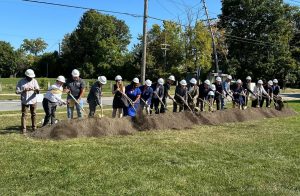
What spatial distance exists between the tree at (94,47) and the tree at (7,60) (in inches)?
688

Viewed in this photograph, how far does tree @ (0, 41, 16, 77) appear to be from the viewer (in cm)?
8925

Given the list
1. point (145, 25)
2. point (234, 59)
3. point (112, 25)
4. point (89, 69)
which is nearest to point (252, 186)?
point (145, 25)

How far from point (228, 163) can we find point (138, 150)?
1927mm

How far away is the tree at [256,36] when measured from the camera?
55.0 m

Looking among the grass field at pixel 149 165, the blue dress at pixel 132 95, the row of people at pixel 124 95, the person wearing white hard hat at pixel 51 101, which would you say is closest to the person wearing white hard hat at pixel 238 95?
the row of people at pixel 124 95

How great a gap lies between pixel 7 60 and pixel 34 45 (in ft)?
66.0

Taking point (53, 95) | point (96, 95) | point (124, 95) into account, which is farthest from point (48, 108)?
point (124, 95)

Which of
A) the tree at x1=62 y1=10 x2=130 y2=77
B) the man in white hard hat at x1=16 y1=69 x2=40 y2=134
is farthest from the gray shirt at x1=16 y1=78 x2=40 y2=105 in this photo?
the tree at x1=62 y1=10 x2=130 y2=77

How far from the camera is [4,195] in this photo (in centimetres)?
597

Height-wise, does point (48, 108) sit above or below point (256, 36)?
below

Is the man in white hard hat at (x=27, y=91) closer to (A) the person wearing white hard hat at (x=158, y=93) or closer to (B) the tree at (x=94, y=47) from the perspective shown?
(A) the person wearing white hard hat at (x=158, y=93)

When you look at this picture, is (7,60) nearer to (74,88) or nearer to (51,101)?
(74,88)

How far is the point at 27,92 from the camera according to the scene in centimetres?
1074

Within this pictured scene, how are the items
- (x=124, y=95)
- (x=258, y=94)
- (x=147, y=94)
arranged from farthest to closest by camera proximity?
(x=258, y=94), (x=147, y=94), (x=124, y=95)
